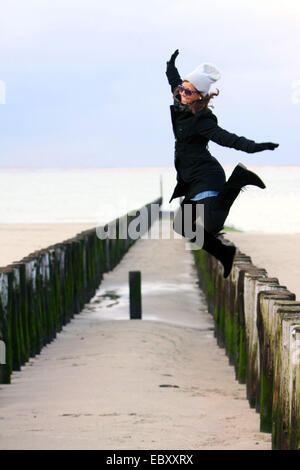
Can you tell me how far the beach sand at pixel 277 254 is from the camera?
17.8 meters

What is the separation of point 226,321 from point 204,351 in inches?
30.9

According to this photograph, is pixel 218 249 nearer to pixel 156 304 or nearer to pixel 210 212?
pixel 210 212

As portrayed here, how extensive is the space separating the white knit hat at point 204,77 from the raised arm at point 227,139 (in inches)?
6.0

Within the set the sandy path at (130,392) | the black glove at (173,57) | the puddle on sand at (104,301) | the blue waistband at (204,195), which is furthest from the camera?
the puddle on sand at (104,301)

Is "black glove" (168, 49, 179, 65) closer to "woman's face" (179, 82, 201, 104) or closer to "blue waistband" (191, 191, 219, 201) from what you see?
"woman's face" (179, 82, 201, 104)

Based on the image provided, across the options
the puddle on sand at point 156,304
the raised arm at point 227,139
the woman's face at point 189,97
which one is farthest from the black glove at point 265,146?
the puddle on sand at point 156,304

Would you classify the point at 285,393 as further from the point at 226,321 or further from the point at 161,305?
the point at 161,305

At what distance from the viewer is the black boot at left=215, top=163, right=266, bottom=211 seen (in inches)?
148

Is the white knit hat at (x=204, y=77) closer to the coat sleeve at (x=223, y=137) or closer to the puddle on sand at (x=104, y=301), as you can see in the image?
the coat sleeve at (x=223, y=137)

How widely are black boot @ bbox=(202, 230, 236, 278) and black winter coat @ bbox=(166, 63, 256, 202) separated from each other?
22cm

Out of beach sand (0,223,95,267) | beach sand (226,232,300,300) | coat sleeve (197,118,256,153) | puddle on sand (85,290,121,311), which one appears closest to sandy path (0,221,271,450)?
puddle on sand (85,290,121,311)

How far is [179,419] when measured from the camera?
7.24 meters

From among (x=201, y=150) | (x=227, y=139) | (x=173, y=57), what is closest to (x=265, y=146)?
(x=227, y=139)
